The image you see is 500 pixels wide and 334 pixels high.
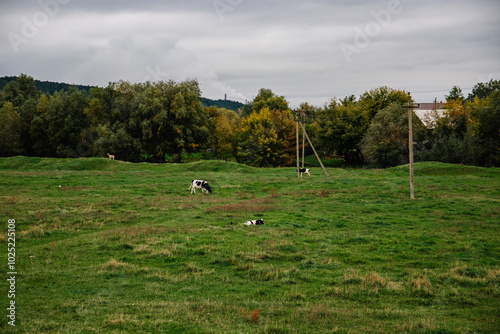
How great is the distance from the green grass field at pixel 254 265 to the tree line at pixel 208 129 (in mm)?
38987

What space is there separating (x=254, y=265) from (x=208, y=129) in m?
66.0

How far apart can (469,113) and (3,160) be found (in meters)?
76.7

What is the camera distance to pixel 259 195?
106 feet

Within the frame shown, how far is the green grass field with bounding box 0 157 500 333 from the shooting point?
9195mm

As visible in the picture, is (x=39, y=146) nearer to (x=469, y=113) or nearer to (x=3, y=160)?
(x=3, y=160)

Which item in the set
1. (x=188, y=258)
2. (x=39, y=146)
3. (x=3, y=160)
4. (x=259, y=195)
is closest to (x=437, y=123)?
(x=259, y=195)

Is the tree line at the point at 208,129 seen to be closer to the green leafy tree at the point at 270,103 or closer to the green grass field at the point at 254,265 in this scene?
the green leafy tree at the point at 270,103

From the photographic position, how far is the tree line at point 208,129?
217ft

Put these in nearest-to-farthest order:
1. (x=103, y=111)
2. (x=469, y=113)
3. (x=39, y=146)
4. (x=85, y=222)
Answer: (x=85, y=222), (x=469, y=113), (x=103, y=111), (x=39, y=146)

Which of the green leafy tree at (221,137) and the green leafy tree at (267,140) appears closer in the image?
the green leafy tree at (267,140)

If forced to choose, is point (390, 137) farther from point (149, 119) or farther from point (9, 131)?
point (9, 131)

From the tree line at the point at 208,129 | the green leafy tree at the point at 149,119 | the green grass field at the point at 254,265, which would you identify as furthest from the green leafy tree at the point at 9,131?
the green grass field at the point at 254,265

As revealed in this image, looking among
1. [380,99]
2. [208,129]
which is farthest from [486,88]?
[208,129]

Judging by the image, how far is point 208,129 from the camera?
3073 inches
